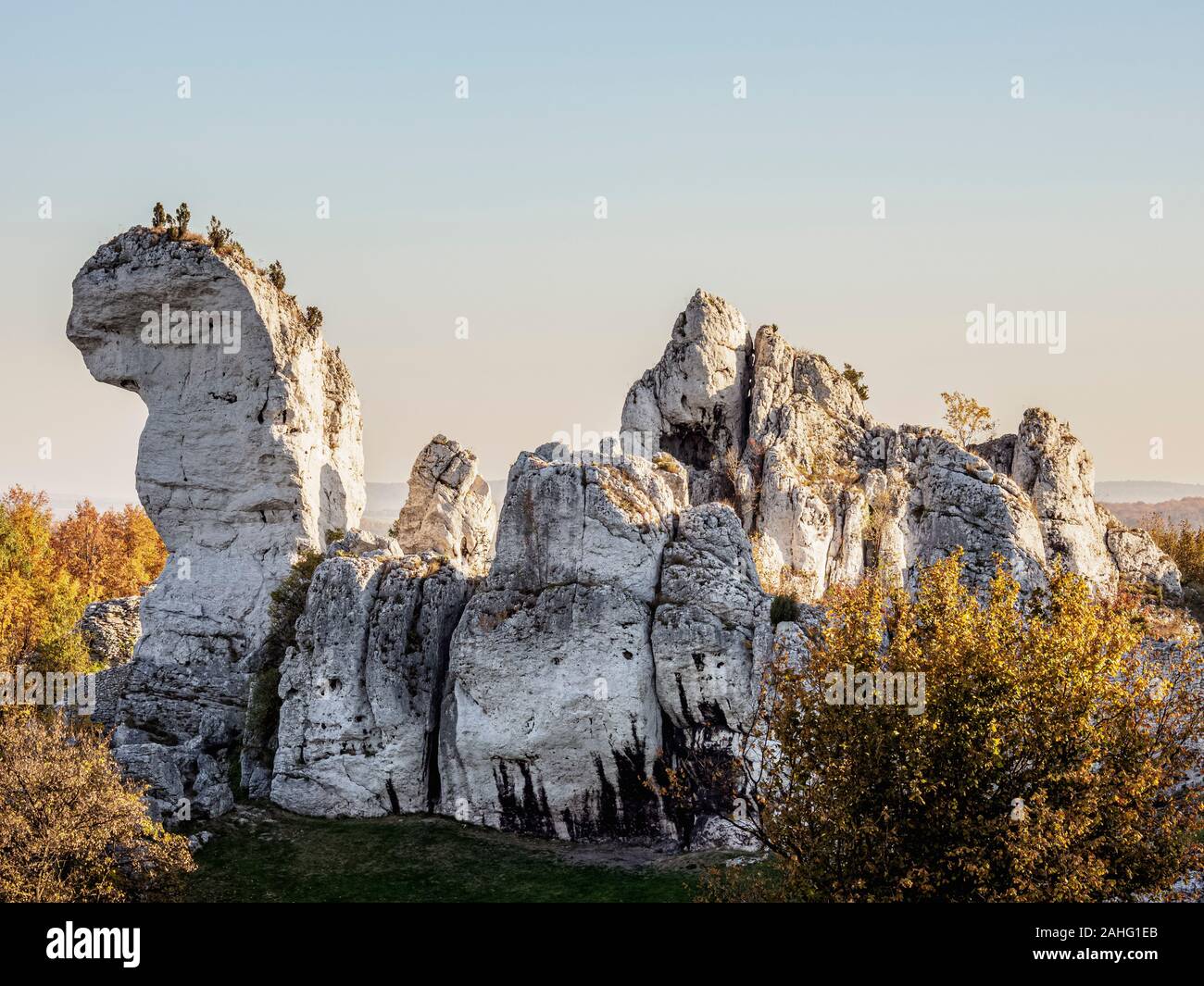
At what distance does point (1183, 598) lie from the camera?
2689 inches

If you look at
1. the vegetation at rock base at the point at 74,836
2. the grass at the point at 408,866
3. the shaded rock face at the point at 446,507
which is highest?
the shaded rock face at the point at 446,507

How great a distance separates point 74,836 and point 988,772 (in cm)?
2149

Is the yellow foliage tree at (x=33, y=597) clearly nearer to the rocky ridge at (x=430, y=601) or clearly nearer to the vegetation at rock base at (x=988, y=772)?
the rocky ridge at (x=430, y=601)

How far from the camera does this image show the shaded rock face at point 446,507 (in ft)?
217

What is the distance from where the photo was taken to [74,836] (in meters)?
31.9

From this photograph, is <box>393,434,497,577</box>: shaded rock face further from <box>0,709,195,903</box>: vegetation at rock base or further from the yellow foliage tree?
<box>0,709,195,903</box>: vegetation at rock base

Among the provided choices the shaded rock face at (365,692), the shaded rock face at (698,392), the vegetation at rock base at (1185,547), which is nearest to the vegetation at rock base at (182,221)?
the shaded rock face at (365,692)

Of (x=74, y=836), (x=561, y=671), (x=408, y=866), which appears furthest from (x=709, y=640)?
(x=74, y=836)

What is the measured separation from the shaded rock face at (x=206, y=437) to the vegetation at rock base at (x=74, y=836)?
55.5 feet

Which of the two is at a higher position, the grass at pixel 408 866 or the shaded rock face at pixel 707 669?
the shaded rock face at pixel 707 669

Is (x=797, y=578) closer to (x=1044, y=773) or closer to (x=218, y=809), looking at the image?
(x=218, y=809)

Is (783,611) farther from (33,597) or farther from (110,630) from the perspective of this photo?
(33,597)

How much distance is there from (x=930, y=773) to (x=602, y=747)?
14948 millimetres

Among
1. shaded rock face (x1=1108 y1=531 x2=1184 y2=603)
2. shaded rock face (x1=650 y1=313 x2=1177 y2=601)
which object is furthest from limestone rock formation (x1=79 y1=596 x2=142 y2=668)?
shaded rock face (x1=1108 y1=531 x2=1184 y2=603)
